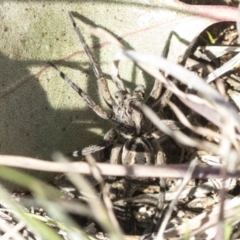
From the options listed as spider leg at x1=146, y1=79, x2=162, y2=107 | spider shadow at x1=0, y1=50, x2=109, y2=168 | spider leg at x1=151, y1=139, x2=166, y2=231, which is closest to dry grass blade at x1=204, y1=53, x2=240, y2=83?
spider leg at x1=146, y1=79, x2=162, y2=107

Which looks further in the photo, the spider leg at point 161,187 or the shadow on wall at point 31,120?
the spider leg at point 161,187

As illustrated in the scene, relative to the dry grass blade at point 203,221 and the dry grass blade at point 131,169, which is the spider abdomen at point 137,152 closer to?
the dry grass blade at point 203,221

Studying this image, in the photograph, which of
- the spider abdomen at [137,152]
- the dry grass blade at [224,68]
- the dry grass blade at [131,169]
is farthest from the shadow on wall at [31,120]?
the dry grass blade at [224,68]

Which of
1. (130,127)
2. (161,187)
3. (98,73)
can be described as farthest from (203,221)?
(98,73)

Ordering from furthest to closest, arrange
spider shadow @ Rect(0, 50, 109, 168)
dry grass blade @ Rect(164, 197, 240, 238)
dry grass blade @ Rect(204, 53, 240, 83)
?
1. dry grass blade @ Rect(204, 53, 240, 83)
2. spider shadow @ Rect(0, 50, 109, 168)
3. dry grass blade @ Rect(164, 197, 240, 238)

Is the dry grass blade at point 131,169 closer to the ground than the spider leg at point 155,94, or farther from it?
closer to the ground

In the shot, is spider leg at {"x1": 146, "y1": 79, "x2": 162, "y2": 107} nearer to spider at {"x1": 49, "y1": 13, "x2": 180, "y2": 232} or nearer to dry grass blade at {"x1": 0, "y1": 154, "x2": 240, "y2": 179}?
spider at {"x1": 49, "y1": 13, "x2": 180, "y2": 232}

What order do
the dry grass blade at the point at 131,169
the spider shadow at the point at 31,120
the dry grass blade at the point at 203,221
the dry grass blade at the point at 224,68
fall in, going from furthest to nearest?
the dry grass blade at the point at 224,68 < the spider shadow at the point at 31,120 < the dry grass blade at the point at 203,221 < the dry grass blade at the point at 131,169

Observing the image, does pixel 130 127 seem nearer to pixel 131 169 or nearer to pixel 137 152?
pixel 137 152
